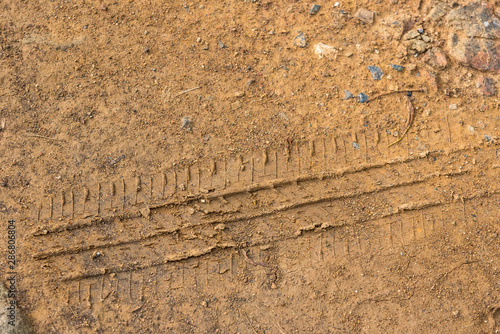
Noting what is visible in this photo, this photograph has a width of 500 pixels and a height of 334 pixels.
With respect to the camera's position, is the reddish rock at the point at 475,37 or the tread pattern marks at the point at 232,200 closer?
the tread pattern marks at the point at 232,200

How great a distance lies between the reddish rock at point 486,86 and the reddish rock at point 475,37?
0.31 ft

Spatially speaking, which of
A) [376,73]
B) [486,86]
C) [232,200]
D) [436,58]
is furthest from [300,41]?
[486,86]

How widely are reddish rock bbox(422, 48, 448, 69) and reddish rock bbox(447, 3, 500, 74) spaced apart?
0.36 ft

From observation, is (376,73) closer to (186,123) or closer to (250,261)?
(186,123)

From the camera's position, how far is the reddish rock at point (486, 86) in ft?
10.0

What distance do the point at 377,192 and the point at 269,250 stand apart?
1040 millimetres

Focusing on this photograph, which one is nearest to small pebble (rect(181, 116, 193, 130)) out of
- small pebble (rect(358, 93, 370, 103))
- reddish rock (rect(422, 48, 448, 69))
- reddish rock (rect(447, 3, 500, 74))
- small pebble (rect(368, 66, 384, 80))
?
small pebble (rect(358, 93, 370, 103))

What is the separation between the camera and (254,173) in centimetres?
291

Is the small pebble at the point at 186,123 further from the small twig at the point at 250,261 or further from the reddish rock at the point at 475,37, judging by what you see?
the reddish rock at the point at 475,37

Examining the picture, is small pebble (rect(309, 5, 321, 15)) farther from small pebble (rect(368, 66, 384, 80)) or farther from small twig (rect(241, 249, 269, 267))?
small twig (rect(241, 249, 269, 267))

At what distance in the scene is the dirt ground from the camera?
2.83 metres

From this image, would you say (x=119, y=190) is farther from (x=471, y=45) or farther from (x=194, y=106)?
→ (x=471, y=45)

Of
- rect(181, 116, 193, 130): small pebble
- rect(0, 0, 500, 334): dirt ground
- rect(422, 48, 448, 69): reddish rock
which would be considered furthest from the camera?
rect(422, 48, 448, 69): reddish rock

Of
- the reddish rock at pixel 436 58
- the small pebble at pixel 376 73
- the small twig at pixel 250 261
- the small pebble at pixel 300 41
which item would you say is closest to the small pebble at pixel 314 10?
the small pebble at pixel 300 41
